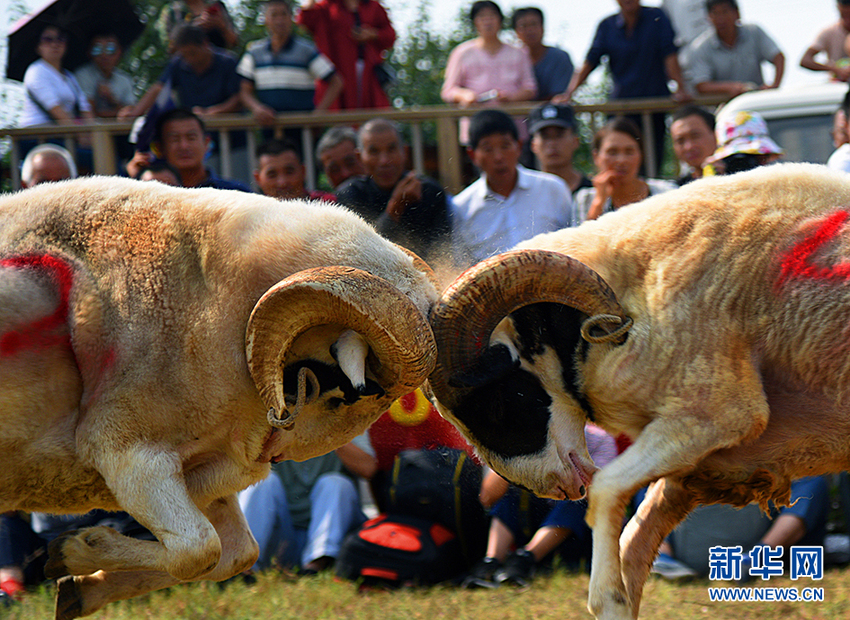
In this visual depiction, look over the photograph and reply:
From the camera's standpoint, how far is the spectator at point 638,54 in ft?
28.3

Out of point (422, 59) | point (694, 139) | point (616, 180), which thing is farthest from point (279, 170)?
point (422, 59)

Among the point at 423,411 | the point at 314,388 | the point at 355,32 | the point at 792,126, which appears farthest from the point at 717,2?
the point at 314,388

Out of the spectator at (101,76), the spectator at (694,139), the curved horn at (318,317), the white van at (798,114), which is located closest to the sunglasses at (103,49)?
the spectator at (101,76)

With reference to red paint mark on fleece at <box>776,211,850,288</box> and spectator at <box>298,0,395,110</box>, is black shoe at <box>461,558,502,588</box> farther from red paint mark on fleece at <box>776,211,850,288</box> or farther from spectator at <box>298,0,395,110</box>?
spectator at <box>298,0,395,110</box>

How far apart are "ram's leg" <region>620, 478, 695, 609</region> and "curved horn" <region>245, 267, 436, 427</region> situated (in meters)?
1.36

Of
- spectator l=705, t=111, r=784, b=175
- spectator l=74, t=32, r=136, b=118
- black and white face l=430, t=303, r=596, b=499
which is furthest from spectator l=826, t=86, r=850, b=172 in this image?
spectator l=74, t=32, r=136, b=118

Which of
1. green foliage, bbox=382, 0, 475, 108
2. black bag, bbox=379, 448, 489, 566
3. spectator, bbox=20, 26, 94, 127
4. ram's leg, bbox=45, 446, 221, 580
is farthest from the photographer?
green foliage, bbox=382, 0, 475, 108

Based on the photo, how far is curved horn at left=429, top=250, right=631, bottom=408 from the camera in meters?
3.98

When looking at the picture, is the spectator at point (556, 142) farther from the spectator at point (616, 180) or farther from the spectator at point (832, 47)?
the spectator at point (832, 47)

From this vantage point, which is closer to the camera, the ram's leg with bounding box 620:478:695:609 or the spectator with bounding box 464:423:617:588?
the ram's leg with bounding box 620:478:695:609

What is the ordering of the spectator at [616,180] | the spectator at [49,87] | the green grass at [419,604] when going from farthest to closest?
the spectator at [49,87], the spectator at [616,180], the green grass at [419,604]

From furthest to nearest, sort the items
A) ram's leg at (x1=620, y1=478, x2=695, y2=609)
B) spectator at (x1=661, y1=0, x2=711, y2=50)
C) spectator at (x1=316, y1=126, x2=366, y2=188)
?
spectator at (x1=661, y1=0, x2=711, y2=50) → spectator at (x1=316, y1=126, x2=366, y2=188) → ram's leg at (x1=620, y1=478, x2=695, y2=609)

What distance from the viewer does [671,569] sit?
5.62 m

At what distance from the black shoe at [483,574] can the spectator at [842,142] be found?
117 inches
